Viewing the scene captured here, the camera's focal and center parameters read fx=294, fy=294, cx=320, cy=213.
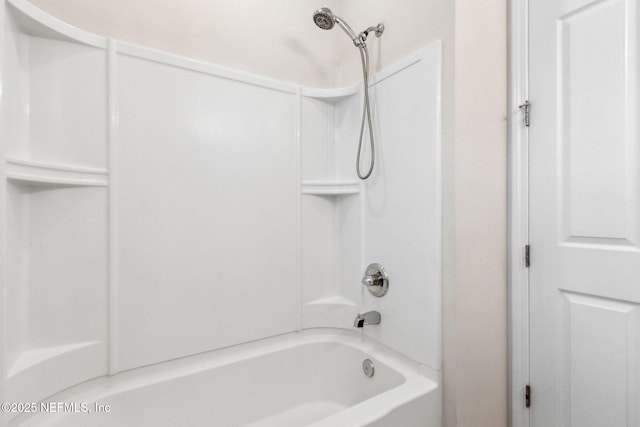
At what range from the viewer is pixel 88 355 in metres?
1.08

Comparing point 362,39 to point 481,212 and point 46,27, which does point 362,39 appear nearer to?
point 481,212

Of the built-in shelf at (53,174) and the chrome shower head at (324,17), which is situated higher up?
the chrome shower head at (324,17)

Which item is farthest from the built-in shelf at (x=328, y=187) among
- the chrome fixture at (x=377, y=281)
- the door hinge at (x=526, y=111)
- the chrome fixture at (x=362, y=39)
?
the door hinge at (x=526, y=111)

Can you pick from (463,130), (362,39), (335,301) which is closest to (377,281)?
(335,301)

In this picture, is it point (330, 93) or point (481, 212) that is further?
point (330, 93)

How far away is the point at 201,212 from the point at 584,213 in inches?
57.2

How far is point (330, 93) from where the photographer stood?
158cm

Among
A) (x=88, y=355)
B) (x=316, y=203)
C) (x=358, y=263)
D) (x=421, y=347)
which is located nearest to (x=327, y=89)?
(x=316, y=203)

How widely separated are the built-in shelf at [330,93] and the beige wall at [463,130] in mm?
228

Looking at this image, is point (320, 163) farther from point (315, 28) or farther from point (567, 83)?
point (567, 83)

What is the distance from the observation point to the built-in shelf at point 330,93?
1548 millimetres

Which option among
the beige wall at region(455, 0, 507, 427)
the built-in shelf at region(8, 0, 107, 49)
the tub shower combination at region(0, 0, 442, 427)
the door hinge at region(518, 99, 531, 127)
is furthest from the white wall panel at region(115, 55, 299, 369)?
the door hinge at region(518, 99, 531, 127)

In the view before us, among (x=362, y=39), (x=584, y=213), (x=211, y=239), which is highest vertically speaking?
(x=362, y=39)

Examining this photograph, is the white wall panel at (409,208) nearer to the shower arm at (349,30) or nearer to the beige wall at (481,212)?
the beige wall at (481,212)
